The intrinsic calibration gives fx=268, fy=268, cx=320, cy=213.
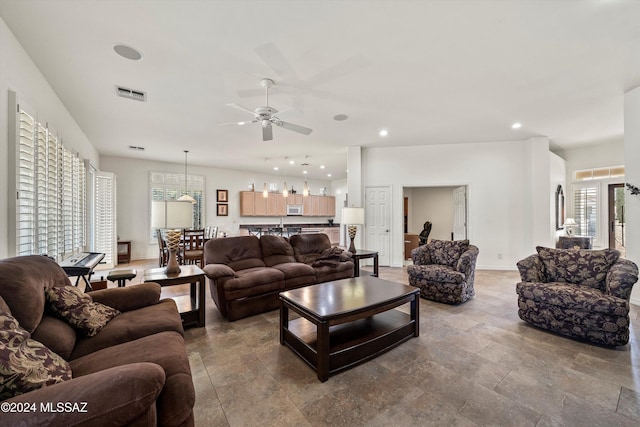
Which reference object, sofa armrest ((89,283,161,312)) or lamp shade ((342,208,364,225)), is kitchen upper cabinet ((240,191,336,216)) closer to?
lamp shade ((342,208,364,225))

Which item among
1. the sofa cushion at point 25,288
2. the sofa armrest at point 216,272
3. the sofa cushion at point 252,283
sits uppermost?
the sofa cushion at point 25,288

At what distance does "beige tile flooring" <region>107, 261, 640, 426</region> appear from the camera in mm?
1670

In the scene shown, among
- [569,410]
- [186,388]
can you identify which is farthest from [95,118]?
[569,410]

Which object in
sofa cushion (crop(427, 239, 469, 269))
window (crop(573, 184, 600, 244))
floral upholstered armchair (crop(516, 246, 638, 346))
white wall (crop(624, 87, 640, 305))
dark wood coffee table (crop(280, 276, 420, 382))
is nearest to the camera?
dark wood coffee table (crop(280, 276, 420, 382))

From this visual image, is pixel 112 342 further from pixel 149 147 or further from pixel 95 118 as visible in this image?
pixel 149 147

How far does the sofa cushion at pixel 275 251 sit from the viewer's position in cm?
415

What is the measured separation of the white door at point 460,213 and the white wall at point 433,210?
1717 mm

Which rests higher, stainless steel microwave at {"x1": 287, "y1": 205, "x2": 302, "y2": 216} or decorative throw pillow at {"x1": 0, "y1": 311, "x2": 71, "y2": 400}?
stainless steel microwave at {"x1": 287, "y1": 205, "x2": 302, "y2": 216}

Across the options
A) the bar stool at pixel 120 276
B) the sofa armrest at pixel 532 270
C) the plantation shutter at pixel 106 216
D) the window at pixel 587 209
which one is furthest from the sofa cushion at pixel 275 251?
the window at pixel 587 209

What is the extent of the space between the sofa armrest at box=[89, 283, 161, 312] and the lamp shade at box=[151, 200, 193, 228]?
31.4 inches

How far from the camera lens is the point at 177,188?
26.1ft

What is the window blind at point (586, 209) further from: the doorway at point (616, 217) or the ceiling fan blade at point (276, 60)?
the ceiling fan blade at point (276, 60)

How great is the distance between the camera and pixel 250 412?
1711 mm

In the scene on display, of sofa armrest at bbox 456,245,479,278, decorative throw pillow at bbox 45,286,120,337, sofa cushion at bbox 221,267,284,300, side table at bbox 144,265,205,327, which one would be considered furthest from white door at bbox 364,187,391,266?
decorative throw pillow at bbox 45,286,120,337
